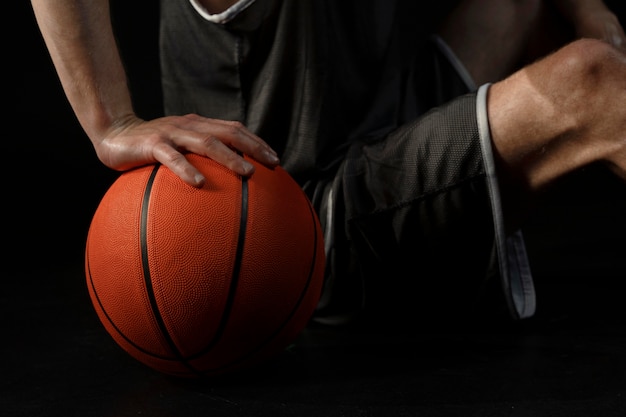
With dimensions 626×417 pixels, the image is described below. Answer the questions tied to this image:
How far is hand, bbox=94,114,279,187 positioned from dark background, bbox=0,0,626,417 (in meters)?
0.35

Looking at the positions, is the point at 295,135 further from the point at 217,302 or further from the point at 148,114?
the point at 148,114

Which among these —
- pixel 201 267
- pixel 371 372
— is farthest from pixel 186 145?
pixel 371 372

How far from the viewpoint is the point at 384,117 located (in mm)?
2076

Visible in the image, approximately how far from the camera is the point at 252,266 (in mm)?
1452

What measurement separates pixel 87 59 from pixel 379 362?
714 millimetres

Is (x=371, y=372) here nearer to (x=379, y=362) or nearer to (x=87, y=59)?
(x=379, y=362)

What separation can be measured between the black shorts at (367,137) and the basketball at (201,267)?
10.5 inches

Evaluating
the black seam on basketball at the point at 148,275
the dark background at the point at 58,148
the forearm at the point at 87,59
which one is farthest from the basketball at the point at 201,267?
the dark background at the point at 58,148

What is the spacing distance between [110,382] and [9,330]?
431 mm

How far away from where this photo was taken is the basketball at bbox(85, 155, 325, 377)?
4.70ft

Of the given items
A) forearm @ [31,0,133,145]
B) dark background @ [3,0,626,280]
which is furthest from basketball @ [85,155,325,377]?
dark background @ [3,0,626,280]

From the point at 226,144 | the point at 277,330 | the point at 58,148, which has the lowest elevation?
the point at 58,148

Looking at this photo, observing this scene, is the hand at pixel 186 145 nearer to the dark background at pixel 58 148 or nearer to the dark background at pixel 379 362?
the dark background at pixel 379 362

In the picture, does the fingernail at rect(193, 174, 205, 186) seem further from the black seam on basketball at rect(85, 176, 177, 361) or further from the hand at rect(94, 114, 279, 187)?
the black seam on basketball at rect(85, 176, 177, 361)
